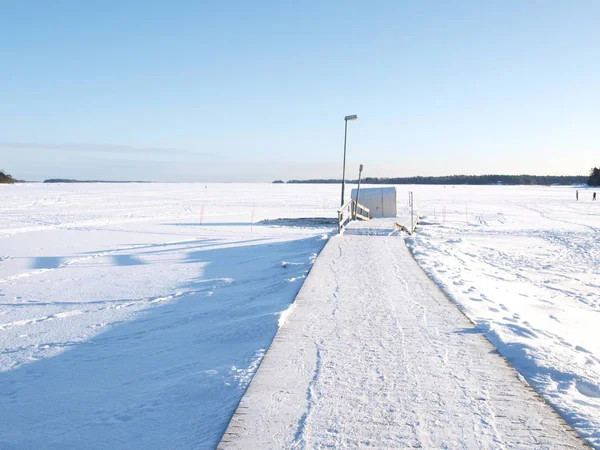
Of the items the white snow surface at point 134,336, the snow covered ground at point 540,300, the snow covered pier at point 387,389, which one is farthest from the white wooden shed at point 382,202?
the snow covered pier at point 387,389

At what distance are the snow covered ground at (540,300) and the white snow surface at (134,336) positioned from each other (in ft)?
9.45

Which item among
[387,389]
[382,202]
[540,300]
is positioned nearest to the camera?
[387,389]

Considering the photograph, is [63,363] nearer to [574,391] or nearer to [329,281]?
[329,281]

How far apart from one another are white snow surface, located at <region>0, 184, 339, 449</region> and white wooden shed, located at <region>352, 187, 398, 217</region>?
11.6 meters

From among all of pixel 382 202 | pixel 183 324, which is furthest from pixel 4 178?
pixel 183 324

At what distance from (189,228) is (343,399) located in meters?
19.9

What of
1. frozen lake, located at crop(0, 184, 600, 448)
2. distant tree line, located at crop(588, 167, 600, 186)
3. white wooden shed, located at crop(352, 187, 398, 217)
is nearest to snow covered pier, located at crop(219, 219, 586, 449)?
frozen lake, located at crop(0, 184, 600, 448)

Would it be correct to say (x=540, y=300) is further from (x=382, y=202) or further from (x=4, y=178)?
(x=4, y=178)

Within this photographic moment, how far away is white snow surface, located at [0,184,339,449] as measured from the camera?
14.1 ft

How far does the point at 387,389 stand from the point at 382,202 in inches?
921

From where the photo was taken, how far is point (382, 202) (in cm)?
2734

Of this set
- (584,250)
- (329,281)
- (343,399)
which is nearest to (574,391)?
(343,399)

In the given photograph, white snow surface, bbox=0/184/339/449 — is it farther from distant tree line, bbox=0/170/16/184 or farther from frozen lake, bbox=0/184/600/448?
distant tree line, bbox=0/170/16/184

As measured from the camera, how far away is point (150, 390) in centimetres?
497
